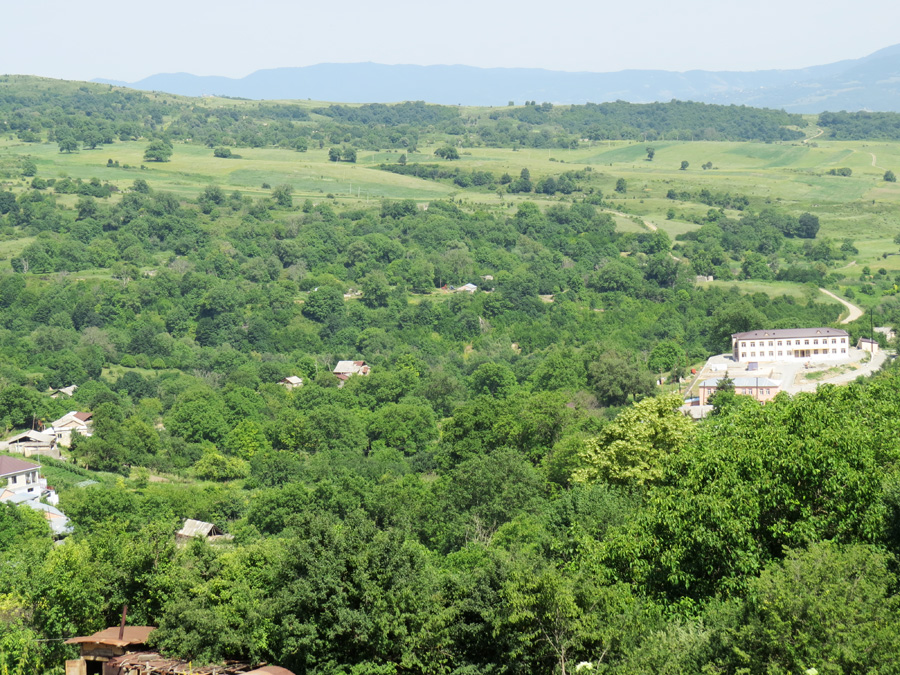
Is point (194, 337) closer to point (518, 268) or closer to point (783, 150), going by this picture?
point (518, 268)

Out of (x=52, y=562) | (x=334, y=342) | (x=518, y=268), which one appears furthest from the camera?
(x=518, y=268)

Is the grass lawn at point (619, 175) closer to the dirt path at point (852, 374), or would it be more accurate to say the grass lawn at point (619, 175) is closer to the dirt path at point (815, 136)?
the dirt path at point (815, 136)

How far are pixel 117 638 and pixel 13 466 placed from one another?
33.1 m

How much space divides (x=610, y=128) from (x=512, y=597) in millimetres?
188918

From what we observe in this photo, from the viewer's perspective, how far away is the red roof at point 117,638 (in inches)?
769

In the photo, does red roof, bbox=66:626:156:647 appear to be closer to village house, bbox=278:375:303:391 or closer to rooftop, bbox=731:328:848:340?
rooftop, bbox=731:328:848:340

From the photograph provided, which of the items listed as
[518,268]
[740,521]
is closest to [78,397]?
[518,268]

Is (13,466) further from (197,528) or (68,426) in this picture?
(197,528)

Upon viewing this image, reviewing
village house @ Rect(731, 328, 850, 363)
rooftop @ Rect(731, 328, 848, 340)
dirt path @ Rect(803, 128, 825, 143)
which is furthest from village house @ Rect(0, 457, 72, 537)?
dirt path @ Rect(803, 128, 825, 143)

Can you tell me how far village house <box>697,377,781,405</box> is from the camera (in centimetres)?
5388

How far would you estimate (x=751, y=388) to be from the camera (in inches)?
2137

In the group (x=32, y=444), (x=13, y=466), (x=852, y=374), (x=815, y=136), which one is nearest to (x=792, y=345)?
(x=852, y=374)

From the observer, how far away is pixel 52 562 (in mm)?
22625

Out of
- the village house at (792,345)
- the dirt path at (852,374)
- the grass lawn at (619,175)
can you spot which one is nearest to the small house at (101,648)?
the dirt path at (852,374)
